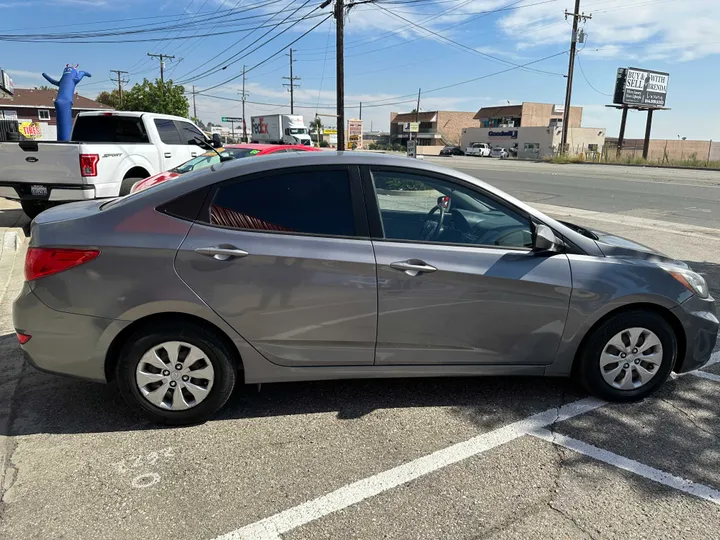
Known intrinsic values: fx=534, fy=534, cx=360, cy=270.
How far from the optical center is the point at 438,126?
9962cm

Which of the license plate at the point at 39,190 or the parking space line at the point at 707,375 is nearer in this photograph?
the parking space line at the point at 707,375

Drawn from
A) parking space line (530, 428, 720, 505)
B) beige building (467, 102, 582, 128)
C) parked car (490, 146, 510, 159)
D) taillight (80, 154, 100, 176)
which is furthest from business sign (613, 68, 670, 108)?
parking space line (530, 428, 720, 505)

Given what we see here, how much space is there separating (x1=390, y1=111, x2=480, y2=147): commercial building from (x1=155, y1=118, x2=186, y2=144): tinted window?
89545 millimetres

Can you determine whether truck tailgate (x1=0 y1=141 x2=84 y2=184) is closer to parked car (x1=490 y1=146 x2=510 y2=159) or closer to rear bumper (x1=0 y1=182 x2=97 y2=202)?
rear bumper (x1=0 y1=182 x2=97 y2=202)

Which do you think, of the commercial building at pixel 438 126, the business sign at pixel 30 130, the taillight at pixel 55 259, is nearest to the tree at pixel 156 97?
the business sign at pixel 30 130

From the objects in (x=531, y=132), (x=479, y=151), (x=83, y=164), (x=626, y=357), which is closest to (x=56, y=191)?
(x=83, y=164)

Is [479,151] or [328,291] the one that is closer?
[328,291]

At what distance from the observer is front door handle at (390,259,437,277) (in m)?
3.21

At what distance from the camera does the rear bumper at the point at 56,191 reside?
8.78 metres

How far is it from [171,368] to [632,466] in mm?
2681

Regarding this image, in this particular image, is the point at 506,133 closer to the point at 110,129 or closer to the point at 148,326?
the point at 110,129

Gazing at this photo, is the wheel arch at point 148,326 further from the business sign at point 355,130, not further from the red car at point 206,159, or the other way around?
the business sign at point 355,130

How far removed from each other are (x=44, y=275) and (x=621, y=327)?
357 centimetres

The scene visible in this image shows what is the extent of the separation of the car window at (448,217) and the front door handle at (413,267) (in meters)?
0.19
